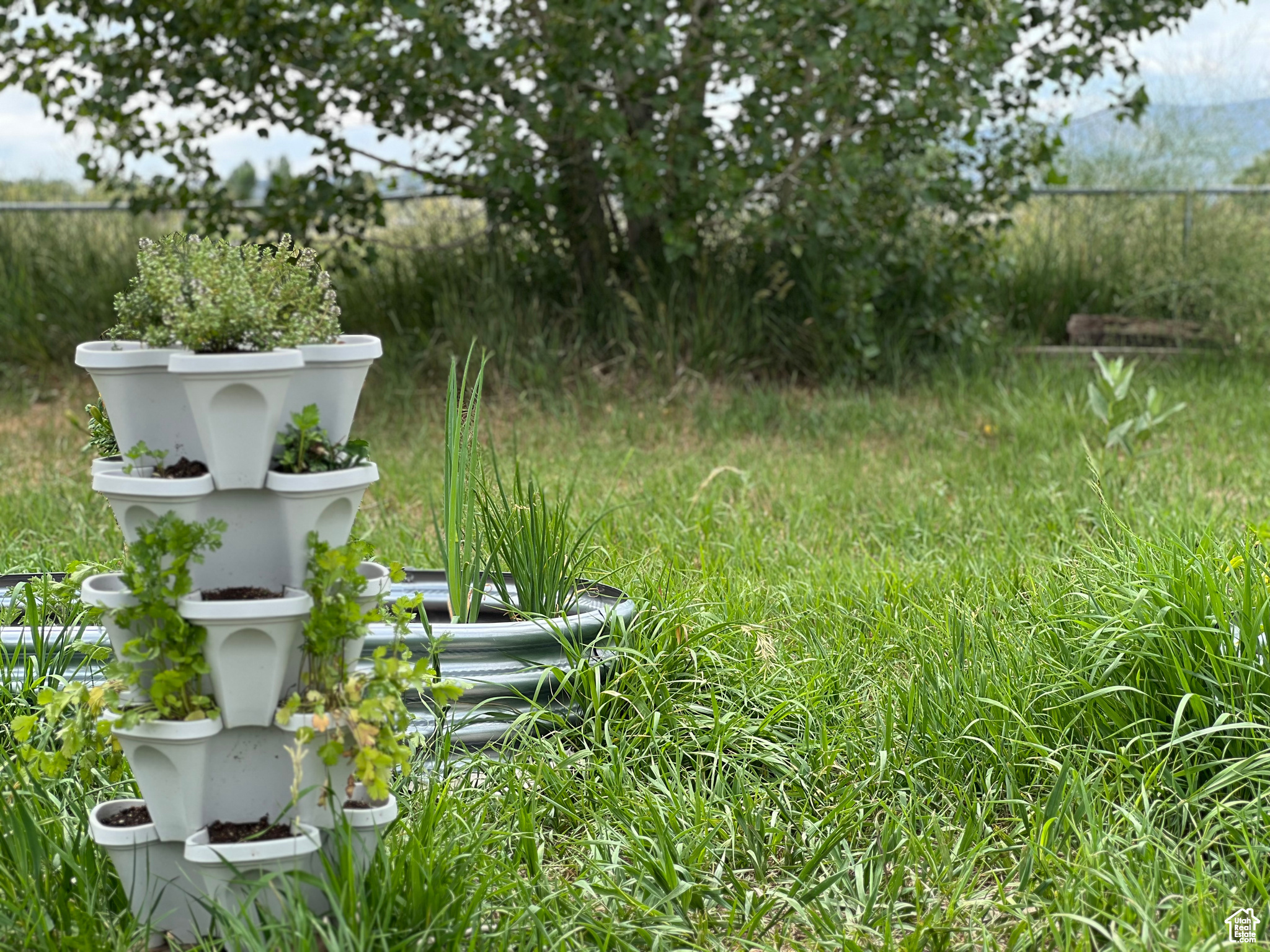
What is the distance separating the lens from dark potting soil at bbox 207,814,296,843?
1455 millimetres

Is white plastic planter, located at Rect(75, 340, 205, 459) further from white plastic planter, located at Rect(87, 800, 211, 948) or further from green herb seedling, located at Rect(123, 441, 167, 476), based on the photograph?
white plastic planter, located at Rect(87, 800, 211, 948)

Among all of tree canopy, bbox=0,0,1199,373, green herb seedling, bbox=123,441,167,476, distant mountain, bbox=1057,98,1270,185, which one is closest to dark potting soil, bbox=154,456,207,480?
green herb seedling, bbox=123,441,167,476

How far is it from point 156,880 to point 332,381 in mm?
716

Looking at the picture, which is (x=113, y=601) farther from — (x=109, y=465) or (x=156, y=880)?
(x=156, y=880)

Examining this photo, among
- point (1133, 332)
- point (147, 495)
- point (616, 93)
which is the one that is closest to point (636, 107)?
point (616, 93)

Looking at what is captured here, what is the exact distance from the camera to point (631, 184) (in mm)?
5098

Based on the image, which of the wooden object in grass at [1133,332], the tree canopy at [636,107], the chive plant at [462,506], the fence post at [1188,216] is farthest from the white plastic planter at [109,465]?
the fence post at [1188,216]

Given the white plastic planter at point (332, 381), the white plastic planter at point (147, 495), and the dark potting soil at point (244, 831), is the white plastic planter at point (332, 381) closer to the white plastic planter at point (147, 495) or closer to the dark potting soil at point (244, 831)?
the white plastic planter at point (147, 495)

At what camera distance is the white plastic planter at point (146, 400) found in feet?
4.64

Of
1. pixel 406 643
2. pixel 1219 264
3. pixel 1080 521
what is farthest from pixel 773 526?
pixel 1219 264

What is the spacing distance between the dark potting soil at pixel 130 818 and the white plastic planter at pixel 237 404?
516 millimetres

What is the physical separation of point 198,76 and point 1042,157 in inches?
171

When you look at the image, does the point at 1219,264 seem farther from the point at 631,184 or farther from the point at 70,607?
the point at 70,607

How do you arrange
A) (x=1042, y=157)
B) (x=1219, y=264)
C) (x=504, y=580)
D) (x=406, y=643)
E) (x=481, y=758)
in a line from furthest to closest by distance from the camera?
1. (x=1219, y=264)
2. (x=1042, y=157)
3. (x=504, y=580)
4. (x=406, y=643)
5. (x=481, y=758)
